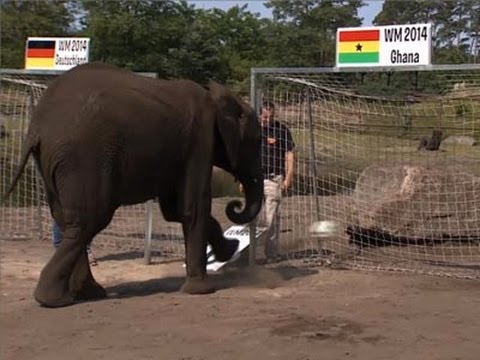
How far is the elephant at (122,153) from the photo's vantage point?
8.11 meters

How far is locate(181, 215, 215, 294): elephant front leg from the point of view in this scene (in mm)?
8820

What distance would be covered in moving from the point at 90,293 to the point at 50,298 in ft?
2.16

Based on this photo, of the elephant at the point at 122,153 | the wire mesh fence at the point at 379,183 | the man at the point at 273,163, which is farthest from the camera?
the wire mesh fence at the point at 379,183

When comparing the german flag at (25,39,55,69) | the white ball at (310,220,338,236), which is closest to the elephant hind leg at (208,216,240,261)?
the white ball at (310,220,338,236)

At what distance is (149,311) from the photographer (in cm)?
787

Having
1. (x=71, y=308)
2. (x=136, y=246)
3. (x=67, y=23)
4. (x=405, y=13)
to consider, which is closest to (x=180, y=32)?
(x=67, y=23)

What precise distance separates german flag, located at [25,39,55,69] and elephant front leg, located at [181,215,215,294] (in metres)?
4.02

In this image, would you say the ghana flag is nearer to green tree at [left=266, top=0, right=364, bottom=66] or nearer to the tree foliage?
the tree foliage

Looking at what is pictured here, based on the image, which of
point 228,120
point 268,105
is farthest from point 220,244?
point 268,105

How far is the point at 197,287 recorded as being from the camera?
28.9 ft

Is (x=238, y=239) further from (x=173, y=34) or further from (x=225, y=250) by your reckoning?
(x=173, y=34)

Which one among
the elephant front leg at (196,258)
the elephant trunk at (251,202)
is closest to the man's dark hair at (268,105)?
the elephant trunk at (251,202)

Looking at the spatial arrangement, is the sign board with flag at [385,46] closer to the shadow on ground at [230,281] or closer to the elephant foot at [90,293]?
the shadow on ground at [230,281]

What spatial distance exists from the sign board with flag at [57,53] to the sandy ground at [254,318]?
286 centimetres
